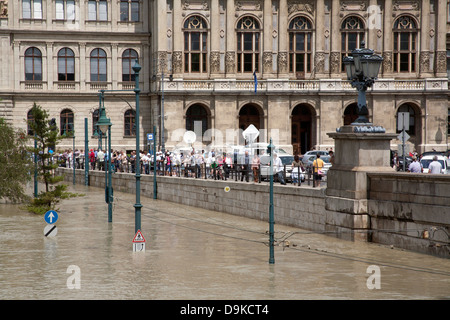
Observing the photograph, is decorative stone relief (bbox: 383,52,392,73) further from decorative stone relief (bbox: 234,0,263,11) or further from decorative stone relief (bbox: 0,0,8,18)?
decorative stone relief (bbox: 0,0,8,18)

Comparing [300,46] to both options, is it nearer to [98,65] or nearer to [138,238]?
[98,65]

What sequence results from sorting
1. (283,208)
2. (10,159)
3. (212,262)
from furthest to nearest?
(10,159) < (283,208) < (212,262)

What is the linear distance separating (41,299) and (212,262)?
6.97 meters

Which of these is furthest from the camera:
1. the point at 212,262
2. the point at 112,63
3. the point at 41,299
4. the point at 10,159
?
the point at 112,63

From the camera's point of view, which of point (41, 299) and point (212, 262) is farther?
point (212, 262)

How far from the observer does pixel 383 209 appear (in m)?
24.9

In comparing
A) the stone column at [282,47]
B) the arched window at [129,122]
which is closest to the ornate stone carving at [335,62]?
the stone column at [282,47]

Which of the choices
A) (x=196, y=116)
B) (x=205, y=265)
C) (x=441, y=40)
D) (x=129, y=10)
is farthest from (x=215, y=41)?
(x=205, y=265)

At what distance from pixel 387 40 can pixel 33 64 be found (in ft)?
105

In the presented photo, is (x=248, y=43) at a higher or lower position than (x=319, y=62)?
higher

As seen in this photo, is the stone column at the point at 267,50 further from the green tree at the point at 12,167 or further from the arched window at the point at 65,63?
the green tree at the point at 12,167

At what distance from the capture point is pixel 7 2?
6950 centimetres
